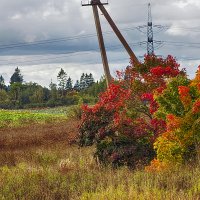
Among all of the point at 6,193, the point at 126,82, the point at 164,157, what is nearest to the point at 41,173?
the point at 6,193

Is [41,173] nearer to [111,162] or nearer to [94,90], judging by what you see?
[111,162]

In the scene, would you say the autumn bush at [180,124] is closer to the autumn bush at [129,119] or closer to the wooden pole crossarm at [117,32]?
the autumn bush at [129,119]

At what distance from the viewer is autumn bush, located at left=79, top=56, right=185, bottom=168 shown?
17219mm

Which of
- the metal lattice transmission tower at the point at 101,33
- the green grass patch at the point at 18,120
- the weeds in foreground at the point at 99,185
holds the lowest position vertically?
the weeds in foreground at the point at 99,185

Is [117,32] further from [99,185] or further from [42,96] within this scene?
[42,96]

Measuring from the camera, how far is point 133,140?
1770 cm

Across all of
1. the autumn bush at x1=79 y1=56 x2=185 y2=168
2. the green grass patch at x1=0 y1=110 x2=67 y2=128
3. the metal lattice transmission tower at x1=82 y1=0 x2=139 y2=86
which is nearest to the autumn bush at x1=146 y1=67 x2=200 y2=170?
the autumn bush at x1=79 y1=56 x2=185 y2=168

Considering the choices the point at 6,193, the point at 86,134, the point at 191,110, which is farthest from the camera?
the point at 86,134

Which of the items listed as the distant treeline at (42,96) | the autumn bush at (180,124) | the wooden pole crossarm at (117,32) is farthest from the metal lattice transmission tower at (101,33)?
the distant treeline at (42,96)

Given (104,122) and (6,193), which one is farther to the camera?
(104,122)

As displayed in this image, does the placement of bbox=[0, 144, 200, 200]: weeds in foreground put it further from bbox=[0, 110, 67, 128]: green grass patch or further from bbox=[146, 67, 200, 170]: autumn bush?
bbox=[0, 110, 67, 128]: green grass patch

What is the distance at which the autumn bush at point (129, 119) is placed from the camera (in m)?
17.2

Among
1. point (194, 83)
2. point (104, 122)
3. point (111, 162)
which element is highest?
point (194, 83)

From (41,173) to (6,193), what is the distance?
8.48 ft
